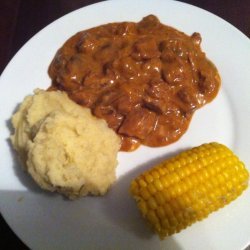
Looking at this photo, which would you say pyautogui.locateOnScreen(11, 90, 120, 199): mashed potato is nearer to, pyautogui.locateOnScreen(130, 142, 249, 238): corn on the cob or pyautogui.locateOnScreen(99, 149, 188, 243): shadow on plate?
pyautogui.locateOnScreen(99, 149, 188, 243): shadow on plate

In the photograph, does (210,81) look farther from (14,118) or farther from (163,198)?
(14,118)

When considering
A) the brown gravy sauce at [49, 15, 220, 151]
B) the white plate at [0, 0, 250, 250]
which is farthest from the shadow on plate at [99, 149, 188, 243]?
the brown gravy sauce at [49, 15, 220, 151]

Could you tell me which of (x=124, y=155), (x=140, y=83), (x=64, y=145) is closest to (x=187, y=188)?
(x=124, y=155)

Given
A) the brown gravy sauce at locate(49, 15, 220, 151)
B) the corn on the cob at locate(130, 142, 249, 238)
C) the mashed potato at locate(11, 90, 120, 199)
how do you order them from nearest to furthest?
1. the corn on the cob at locate(130, 142, 249, 238)
2. the mashed potato at locate(11, 90, 120, 199)
3. the brown gravy sauce at locate(49, 15, 220, 151)

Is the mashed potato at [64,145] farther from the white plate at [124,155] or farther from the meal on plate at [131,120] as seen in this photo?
the white plate at [124,155]

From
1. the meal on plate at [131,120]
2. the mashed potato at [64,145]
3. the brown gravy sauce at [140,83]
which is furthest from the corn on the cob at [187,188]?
the brown gravy sauce at [140,83]
